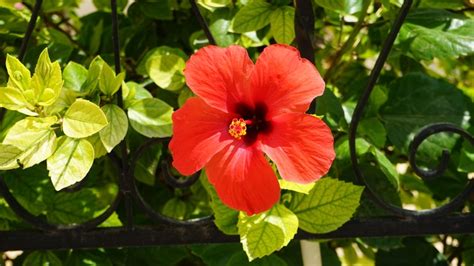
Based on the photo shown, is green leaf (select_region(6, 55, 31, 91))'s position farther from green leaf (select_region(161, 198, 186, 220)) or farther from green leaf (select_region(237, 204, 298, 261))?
green leaf (select_region(161, 198, 186, 220))

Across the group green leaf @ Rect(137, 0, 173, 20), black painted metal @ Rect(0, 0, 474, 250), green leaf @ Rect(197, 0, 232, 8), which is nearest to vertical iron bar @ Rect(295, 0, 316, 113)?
black painted metal @ Rect(0, 0, 474, 250)

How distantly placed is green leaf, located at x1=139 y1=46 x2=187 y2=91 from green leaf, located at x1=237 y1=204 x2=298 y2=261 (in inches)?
7.0

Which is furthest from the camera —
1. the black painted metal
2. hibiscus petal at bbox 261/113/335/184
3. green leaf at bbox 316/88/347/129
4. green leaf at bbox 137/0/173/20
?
green leaf at bbox 137/0/173/20

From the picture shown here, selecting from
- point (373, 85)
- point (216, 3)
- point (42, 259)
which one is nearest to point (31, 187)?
point (42, 259)

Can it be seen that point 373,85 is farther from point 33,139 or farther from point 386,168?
point 33,139

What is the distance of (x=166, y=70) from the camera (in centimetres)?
87

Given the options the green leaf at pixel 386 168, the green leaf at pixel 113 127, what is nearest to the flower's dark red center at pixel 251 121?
the green leaf at pixel 113 127

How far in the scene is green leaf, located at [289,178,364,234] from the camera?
77 cm

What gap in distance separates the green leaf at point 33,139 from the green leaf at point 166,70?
0.18 metres

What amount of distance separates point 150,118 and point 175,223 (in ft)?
0.38

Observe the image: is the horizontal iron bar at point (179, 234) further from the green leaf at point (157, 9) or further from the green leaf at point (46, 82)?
the green leaf at point (157, 9)

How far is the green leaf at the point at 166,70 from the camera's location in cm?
86

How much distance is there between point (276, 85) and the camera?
676mm

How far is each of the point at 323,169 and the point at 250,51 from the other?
0.36 m
